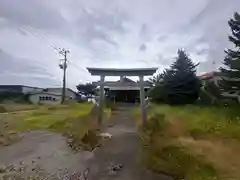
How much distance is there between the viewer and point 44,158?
752cm

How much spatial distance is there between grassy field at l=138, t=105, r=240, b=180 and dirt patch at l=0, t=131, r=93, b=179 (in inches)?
65.8

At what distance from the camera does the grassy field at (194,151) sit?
17.0 feet

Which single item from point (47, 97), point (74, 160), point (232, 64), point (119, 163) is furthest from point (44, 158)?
point (47, 97)

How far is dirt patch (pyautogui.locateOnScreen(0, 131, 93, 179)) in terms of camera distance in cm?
634

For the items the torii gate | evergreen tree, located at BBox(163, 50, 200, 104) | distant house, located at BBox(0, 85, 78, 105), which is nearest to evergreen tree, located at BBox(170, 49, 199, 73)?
evergreen tree, located at BBox(163, 50, 200, 104)

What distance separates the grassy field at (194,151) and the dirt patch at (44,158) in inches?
65.8

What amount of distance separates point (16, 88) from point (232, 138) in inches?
1932

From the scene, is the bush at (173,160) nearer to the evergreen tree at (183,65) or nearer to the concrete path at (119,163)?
the concrete path at (119,163)

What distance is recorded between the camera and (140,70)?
10.7 metres

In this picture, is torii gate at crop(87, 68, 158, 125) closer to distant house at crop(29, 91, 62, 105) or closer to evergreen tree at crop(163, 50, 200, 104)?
evergreen tree at crop(163, 50, 200, 104)

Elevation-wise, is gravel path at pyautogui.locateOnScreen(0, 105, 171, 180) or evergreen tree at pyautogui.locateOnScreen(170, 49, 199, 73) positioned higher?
evergreen tree at pyautogui.locateOnScreen(170, 49, 199, 73)

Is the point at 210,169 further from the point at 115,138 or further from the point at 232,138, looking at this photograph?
the point at 115,138

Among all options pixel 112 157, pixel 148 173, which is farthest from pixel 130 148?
pixel 148 173

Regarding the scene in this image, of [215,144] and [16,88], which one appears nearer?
[215,144]
